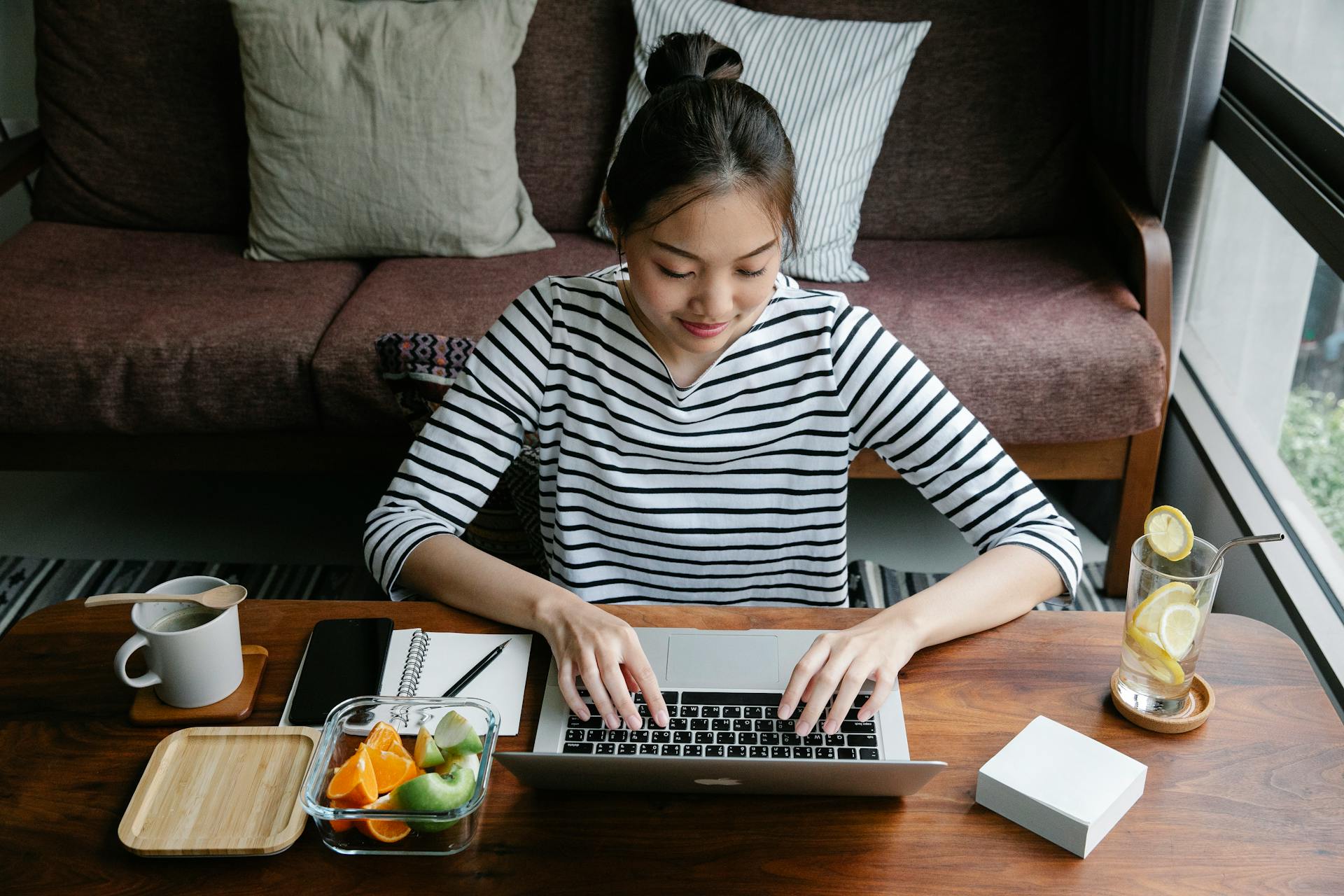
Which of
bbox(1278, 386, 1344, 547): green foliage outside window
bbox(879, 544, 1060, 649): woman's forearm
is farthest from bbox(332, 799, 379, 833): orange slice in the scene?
bbox(1278, 386, 1344, 547): green foliage outside window

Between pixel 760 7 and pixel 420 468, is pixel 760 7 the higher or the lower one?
the higher one

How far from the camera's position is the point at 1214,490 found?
6.95 ft

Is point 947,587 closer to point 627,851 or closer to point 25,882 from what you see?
point 627,851

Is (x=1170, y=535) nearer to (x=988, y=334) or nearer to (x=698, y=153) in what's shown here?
(x=698, y=153)

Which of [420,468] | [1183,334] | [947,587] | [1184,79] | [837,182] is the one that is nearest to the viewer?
[947,587]

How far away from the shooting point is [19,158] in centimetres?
257

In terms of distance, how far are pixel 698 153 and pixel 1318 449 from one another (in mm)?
1413

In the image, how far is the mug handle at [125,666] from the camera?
94 cm

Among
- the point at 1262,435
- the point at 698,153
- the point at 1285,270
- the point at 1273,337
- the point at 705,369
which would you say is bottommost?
the point at 1262,435

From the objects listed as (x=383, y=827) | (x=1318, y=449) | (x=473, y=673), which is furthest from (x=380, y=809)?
(x=1318, y=449)

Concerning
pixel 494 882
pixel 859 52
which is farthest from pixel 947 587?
pixel 859 52

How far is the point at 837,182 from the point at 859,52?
0.28 metres

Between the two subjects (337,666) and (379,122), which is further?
(379,122)

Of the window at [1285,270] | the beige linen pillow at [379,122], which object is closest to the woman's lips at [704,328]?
the window at [1285,270]
